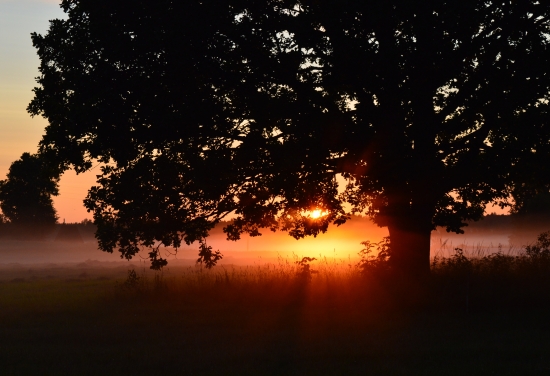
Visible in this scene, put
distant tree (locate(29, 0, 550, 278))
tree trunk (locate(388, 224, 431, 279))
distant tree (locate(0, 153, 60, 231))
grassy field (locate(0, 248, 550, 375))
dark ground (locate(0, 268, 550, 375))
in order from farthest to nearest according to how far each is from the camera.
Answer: distant tree (locate(0, 153, 60, 231)), tree trunk (locate(388, 224, 431, 279)), distant tree (locate(29, 0, 550, 278)), grassy field (locate(0, 248, 550, 375)), dark ground (locate(0, 268, 550, 375))

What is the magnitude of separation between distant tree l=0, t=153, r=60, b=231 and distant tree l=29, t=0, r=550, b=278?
68954 millimetres

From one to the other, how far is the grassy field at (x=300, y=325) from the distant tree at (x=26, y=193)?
6621 centimetres

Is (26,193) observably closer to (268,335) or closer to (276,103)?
(276,103)

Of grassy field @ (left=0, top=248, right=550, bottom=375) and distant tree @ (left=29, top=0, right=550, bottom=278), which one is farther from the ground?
distant tree @ (left=29, top=0, right=550, bottom=278)

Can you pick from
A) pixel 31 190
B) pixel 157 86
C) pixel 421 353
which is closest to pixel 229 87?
pixel 157 86

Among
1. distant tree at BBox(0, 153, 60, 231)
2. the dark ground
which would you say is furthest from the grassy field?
distant tree at BBox(0, 153, 60, 231)

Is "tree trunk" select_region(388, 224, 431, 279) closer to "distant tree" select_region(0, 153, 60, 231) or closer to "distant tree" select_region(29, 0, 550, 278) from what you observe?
"distant tree" select_region(29, 0, 550, 278)

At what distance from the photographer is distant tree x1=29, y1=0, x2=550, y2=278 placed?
51.0 feet

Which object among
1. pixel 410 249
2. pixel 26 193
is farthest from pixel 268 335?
pixel 26 193

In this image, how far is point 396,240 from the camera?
62.6 feet

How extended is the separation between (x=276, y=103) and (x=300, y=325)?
5.46 metres

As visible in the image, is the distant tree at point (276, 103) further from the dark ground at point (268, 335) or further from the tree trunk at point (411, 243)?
the dark ground at point (268, 335)

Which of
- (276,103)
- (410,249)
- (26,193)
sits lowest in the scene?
(410,249)

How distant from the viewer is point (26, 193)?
86.6 metres
